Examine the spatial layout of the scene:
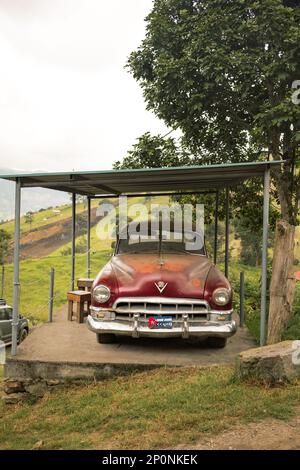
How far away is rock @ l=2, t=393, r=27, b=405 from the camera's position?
243 inches

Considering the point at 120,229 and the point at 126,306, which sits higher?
the point at 120,229

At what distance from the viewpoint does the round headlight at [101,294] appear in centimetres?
646

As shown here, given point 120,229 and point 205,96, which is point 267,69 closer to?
point 205,96

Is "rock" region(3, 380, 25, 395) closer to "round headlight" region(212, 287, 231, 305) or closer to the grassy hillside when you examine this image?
"round headlight" region(212, 287, 231, 305)

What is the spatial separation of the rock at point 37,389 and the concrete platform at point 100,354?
0.13 m

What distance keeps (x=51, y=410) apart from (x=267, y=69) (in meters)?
7.57

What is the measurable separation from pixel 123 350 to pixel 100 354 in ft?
1.27

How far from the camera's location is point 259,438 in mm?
3945

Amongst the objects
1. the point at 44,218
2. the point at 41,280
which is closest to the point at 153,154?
the point at 41,280

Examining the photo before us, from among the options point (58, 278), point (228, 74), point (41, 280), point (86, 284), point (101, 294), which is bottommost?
point (58, 278)

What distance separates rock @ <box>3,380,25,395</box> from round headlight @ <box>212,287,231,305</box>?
9.88 ft

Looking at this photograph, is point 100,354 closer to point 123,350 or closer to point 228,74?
point 123,350
